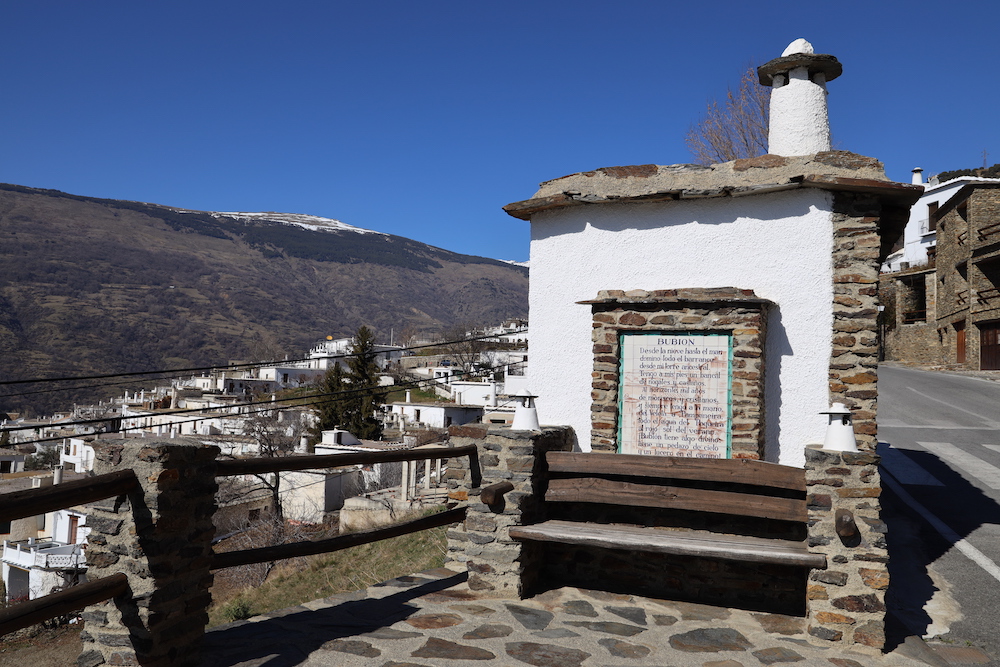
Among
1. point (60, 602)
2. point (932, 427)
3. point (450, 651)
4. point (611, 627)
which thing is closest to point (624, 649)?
point (611, 627)

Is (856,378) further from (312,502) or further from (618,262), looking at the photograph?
(312,502)

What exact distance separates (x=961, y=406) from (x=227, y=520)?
2592 cm

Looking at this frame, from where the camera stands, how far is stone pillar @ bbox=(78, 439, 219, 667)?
3.67 metres

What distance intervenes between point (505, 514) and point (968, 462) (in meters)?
9.59

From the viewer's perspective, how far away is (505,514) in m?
5.61

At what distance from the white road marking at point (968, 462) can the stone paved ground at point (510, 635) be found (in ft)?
22.8

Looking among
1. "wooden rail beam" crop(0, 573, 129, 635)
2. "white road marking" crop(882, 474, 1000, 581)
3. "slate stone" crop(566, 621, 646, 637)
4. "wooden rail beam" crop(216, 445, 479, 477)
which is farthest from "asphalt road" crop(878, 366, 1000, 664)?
"wooden rail beam" crop(0, 573, 129, 635)

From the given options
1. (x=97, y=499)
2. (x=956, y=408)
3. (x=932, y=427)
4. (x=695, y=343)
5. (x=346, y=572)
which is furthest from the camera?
(x=956, y=408)

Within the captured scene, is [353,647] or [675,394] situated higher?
[675,394]

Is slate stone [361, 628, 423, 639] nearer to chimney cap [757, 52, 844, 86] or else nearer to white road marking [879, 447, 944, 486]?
chimney cap [757, 52, 844, 86]

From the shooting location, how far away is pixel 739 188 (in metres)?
6.12

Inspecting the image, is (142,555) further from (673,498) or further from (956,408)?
(956,408)

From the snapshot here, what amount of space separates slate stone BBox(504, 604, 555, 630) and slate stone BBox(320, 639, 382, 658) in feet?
3.74

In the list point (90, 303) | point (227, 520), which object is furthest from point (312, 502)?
point (90, 303)
